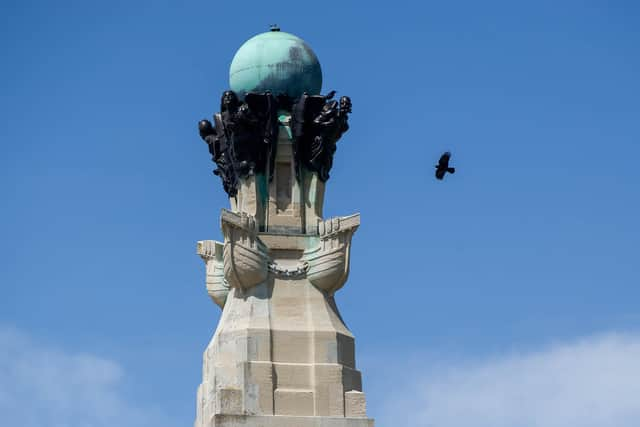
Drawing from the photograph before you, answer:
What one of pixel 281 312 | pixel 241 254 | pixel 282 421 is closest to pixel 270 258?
pixel 241 254

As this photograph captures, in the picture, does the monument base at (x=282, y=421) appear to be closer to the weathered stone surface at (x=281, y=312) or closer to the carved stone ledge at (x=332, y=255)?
the weathered stone surface at (x=281, y=312)

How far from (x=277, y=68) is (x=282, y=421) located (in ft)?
34.9

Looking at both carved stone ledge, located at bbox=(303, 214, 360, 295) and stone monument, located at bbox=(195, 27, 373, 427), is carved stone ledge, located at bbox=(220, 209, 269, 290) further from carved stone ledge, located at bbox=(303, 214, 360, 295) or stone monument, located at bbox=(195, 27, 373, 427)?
carved stone ledge, located at bbox=(303, 214, 360, 295)

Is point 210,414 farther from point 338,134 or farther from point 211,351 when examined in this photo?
point 338,134

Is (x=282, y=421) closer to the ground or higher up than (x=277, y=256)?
→ closer to the ground

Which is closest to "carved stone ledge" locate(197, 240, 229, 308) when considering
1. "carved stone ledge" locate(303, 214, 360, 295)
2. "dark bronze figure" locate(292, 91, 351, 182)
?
"carved stone ledge" locate(303, 214, 360, 295)

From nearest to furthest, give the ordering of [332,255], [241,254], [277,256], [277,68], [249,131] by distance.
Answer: [241,254]
[332,255]
[277,256]
[249,131]
[277,68]

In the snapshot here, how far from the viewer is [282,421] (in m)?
65.9

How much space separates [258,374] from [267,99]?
8238 millimetres

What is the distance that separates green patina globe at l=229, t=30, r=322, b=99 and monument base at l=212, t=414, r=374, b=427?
9.89m

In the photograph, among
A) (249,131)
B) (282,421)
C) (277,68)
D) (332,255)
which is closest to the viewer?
(282,421)

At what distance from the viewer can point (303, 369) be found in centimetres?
6700

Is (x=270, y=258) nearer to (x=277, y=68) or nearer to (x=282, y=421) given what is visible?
(x=282, y=421)

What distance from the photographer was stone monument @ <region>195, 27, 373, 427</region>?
6650 cm
